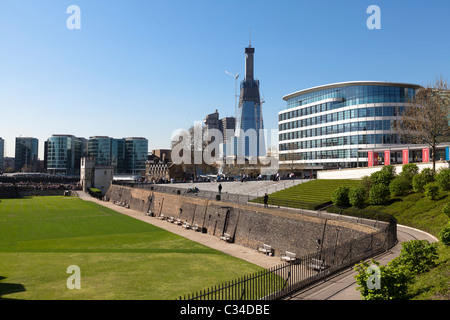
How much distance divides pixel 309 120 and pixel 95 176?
57.8 m

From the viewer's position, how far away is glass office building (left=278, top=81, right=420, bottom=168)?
67750 millimetres

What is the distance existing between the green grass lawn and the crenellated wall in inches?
158

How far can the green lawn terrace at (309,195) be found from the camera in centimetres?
3041

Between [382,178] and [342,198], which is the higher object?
[382,178]

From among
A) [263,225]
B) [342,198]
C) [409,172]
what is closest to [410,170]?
[409,172]

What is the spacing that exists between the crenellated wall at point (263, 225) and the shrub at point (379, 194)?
32.0 ft

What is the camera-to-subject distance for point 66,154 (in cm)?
17675

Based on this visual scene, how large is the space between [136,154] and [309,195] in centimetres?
15899

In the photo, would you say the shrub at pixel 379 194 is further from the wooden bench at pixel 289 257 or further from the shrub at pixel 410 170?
the wooden bench at pixel 289 257

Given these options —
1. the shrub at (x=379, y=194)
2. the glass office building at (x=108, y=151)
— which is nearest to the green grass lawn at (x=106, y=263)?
the shrub at (x=379, y=194)

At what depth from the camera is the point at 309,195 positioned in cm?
3703

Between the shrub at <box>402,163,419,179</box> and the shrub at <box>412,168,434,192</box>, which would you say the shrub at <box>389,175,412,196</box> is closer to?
the shrub at <box>412,168,434,192</box>

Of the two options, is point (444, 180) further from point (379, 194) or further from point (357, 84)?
point (357, 84)

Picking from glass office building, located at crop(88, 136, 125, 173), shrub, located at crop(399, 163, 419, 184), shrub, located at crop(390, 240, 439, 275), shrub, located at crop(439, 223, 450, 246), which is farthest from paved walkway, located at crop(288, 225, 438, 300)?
glass office building, located at crop(88, 136, 125, 173)
